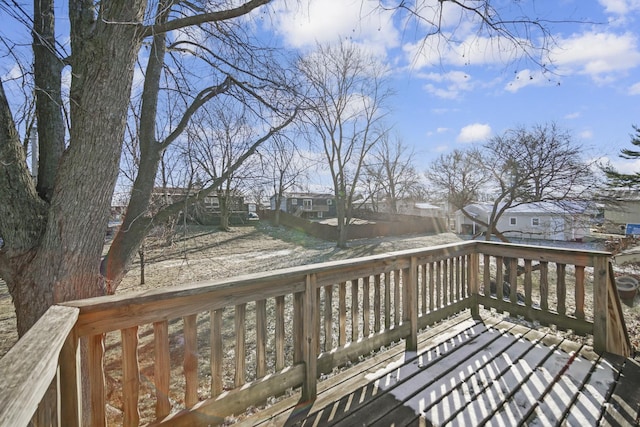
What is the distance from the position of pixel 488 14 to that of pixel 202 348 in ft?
19.4

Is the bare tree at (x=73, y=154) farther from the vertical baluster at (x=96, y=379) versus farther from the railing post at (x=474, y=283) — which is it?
the railing post at (x=474, y=283)

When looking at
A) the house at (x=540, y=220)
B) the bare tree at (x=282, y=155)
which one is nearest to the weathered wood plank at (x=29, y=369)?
the bare tree at (x=282, y=155)

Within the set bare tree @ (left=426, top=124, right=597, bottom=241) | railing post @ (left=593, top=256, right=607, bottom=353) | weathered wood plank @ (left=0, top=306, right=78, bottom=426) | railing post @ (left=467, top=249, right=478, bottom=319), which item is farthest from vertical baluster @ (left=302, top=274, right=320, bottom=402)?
bare tree @ (left=426, top=124, right=597, bottom=241)

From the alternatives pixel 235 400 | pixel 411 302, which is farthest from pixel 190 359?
pixel 411 302

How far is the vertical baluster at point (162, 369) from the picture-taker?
5.23ft

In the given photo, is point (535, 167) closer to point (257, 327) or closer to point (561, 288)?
point (561, 288)

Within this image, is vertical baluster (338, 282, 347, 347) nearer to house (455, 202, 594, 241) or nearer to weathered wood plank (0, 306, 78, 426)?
weathered wood plank (0, 306, 78, 426)

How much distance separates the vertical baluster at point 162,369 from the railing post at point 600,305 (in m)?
3.49

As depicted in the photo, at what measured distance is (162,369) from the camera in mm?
1630

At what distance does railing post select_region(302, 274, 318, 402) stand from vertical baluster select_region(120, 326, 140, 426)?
3.33 ft

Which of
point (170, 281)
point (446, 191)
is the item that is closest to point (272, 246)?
point (170, 281)

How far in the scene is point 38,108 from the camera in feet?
8.57

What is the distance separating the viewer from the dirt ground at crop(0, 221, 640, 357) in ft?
23.9

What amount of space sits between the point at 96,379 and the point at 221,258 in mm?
11316
